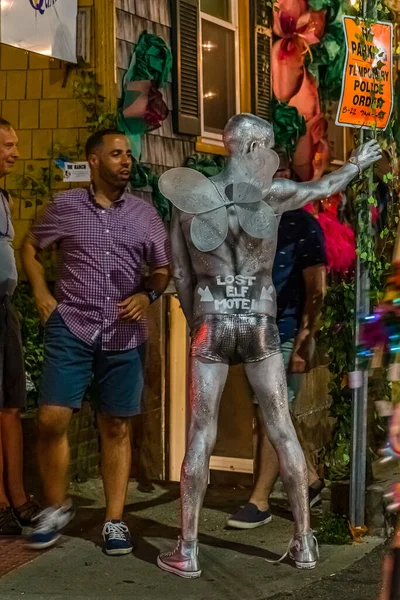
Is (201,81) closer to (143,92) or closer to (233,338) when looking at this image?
(143,92)

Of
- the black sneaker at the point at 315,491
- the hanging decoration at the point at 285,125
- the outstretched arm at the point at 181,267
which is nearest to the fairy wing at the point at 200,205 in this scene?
the outstretched arm at the point at 181,267

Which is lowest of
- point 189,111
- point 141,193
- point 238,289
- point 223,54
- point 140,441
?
point 140,441

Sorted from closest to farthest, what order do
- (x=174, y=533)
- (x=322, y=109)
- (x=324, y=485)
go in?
(x=174, y=533) < (x=324, y=485) < (x=322, y=109)

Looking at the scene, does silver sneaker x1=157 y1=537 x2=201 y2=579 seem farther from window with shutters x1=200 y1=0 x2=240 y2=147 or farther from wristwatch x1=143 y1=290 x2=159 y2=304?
window with shutters x1=200 y1=0 x2=240 y2=147

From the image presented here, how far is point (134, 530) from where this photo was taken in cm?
642

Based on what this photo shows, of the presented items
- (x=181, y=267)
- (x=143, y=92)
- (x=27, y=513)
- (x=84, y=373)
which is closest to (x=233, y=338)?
(x=181, y=267)

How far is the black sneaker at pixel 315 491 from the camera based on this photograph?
6.90 metres

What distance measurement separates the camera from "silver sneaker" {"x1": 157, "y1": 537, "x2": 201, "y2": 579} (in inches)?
217

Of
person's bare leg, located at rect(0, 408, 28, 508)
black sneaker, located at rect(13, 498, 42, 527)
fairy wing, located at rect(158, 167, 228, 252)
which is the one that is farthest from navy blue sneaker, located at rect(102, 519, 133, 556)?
fairy wing, located at rect(158, 167, 228, 252)

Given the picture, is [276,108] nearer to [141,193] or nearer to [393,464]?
[141,193]

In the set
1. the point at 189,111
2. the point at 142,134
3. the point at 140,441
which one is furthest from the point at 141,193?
the point at 140,441

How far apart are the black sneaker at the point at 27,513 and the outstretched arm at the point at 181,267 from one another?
1544 mm

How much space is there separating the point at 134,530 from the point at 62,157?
2747mm

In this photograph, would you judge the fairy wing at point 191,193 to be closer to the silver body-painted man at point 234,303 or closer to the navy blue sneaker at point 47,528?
the silver body-painted man at point 234,303
